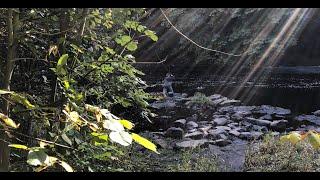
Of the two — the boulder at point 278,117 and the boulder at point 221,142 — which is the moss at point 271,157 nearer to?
the boulder at point 221,142

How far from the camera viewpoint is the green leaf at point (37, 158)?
55cm

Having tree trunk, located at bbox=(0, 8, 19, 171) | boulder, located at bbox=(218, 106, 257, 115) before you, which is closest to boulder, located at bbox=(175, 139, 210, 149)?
boulder, located at bbox=(218, 106, 257, 115)

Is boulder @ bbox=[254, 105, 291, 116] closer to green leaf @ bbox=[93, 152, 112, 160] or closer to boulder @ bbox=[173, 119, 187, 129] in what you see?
boulder @ bbox=[173, 119, 187, 129]

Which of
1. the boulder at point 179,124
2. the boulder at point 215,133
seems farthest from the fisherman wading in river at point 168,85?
the boulder at point 215,133

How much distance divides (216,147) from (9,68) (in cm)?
220

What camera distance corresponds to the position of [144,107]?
1.50m

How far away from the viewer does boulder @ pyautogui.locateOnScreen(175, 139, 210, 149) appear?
→ 9.05 ft

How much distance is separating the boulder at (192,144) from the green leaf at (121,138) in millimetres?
2206

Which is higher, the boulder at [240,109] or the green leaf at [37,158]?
the green leaf at [37,158]

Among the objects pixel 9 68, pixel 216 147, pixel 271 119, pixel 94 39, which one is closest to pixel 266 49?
pixel 271 119

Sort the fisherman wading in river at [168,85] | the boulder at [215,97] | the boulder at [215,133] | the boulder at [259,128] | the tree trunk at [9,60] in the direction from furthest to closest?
the boulder at [259,128]
the boulder at [215,133]
the boulder at [215,97]
the fisherman wading in river at [168,85]
the tree trunk at [9,60]

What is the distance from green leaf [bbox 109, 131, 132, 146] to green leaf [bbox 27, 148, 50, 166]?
0.11 meters
